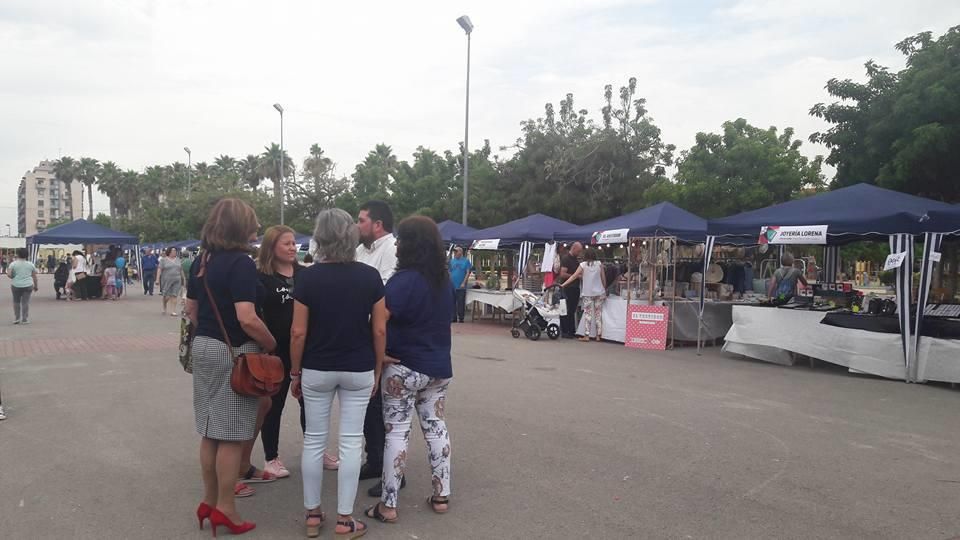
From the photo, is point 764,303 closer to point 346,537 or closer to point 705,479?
point 705,479

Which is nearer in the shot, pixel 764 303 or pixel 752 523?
pixel 752 523

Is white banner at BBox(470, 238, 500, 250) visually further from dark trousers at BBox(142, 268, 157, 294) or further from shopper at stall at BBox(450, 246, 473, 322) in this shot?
dark trousers at BBox(142, 268, 157, 294)

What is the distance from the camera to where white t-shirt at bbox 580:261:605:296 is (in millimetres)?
12969

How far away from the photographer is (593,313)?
13.1m

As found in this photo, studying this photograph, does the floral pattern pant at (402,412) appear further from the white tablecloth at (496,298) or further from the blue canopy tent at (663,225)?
the white tablecloth at (496,298)

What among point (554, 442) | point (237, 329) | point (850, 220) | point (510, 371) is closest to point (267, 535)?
point (237, 329)

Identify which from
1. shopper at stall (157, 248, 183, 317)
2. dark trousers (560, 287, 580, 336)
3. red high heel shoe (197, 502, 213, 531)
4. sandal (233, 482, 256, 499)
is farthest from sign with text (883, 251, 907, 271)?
shopper at stall (157, 248, 183, 317)

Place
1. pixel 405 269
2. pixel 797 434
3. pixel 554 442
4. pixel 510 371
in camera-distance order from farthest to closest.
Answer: pixel 510 371 → pixel 797 434 → pixel 554 442 → pixel 405 269

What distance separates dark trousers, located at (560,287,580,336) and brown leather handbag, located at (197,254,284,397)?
33.6ft

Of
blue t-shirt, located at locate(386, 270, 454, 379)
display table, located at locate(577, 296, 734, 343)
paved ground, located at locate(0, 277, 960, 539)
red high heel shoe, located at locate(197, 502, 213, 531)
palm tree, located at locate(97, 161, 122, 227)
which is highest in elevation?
palm tree, located at locate(97, 161, 122, 227)

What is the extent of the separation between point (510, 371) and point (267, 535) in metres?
5.62

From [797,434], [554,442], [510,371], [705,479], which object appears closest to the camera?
[705,479]

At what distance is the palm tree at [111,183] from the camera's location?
263 feet

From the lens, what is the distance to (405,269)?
384 cm
